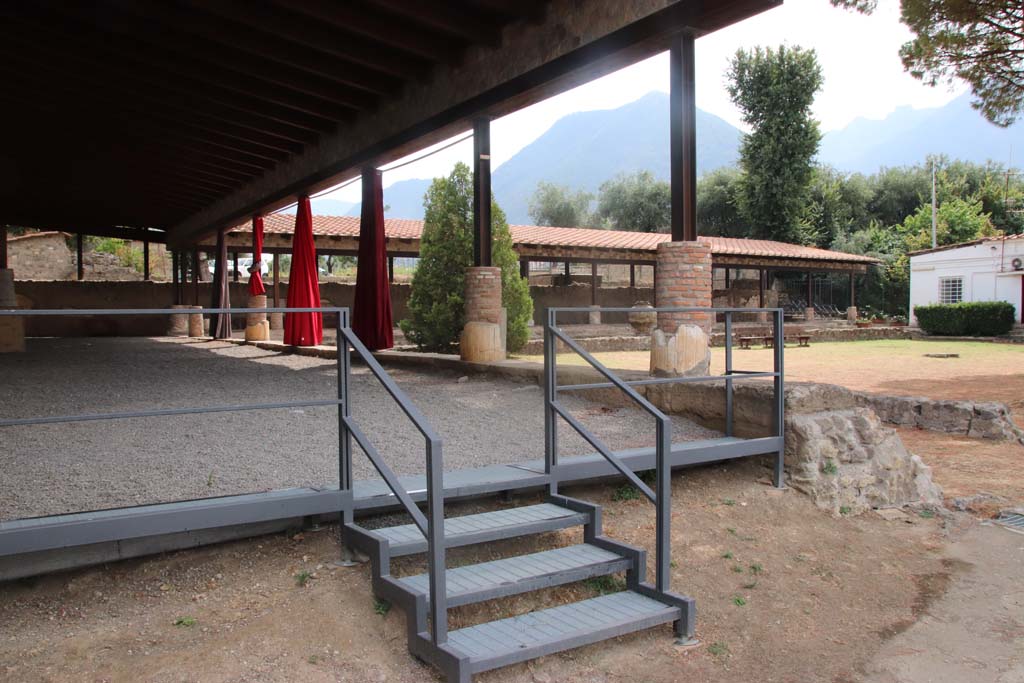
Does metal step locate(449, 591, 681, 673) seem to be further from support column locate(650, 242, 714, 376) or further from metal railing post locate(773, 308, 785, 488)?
support column locate(650, 242, 714, 376)

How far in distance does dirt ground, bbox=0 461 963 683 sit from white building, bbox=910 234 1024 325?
2320 cm

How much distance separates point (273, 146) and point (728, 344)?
24.2ft

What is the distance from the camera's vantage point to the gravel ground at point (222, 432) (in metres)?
3.61

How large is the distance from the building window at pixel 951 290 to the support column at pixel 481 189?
2263cm

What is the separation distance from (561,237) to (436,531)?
17153mm

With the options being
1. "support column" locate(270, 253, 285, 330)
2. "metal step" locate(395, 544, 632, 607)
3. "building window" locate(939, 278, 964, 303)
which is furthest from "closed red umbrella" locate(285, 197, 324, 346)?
"building window" locate(939, 278, 964, 303)

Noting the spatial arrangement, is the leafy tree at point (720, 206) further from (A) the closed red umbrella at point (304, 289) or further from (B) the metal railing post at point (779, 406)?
(B) the metal railing post at point (779, 406)

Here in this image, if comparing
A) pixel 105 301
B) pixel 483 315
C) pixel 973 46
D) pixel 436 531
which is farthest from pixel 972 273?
pixel 436 531

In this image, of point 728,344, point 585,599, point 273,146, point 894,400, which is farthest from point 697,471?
point 273,146

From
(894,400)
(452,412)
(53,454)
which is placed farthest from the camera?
(894,400)

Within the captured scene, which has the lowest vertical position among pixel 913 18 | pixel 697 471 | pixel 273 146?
pixel 697 471

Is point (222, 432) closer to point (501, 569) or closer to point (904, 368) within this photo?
point (501, 569)

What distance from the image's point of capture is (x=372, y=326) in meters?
9.23

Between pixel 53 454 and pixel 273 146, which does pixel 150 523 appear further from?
pixel 273 146
